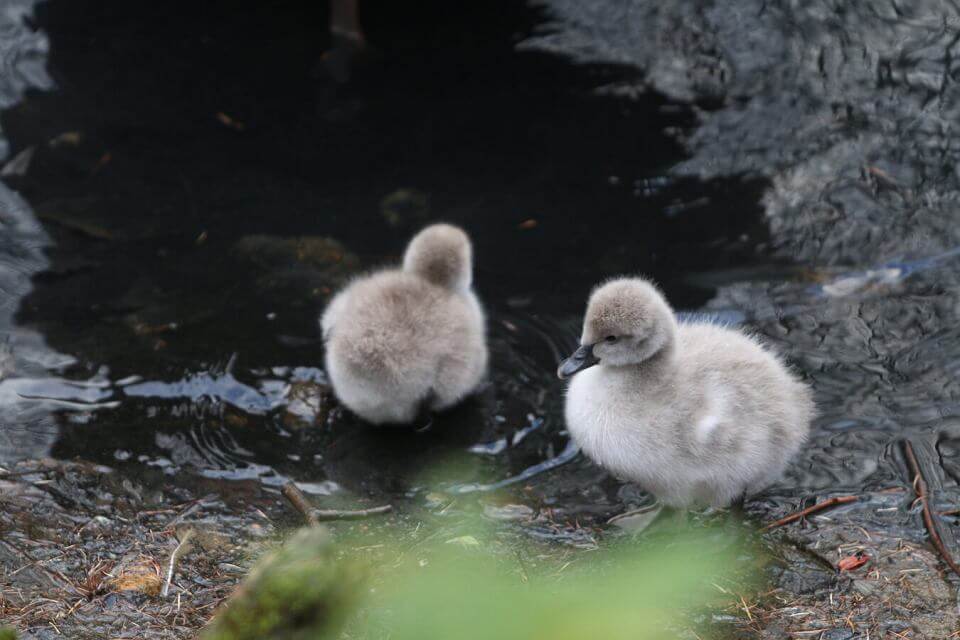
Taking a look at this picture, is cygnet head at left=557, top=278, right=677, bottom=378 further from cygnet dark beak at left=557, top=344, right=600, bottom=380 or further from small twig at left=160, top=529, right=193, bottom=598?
small twig at left=160, top=529, right=193, bottom=598

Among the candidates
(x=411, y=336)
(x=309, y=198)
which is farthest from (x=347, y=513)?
(x=309, y=198)

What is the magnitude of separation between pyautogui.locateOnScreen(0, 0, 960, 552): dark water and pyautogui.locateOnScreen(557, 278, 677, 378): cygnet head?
686 millimetres

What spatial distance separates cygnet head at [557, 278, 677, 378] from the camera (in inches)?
152

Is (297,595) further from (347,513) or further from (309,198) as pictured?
(309,198)

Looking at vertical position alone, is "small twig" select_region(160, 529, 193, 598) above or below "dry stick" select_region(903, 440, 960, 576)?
below

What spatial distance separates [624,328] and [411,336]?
1150 millimetres

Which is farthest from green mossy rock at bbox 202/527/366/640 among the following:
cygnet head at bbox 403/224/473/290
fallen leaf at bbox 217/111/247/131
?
fallen leaf at bbox 217/111/247/131

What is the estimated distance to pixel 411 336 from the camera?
15.2ft

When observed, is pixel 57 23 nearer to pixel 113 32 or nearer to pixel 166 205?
pixel 113 32

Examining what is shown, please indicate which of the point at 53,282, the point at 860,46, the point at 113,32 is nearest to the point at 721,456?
the point at 53,282

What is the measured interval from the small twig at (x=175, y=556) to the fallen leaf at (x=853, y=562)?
7.65ft

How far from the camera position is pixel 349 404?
4691mm

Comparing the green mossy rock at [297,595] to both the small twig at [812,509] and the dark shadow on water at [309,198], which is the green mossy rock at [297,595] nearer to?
the small twig at [812,509]

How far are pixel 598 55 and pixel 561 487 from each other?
4.07m
